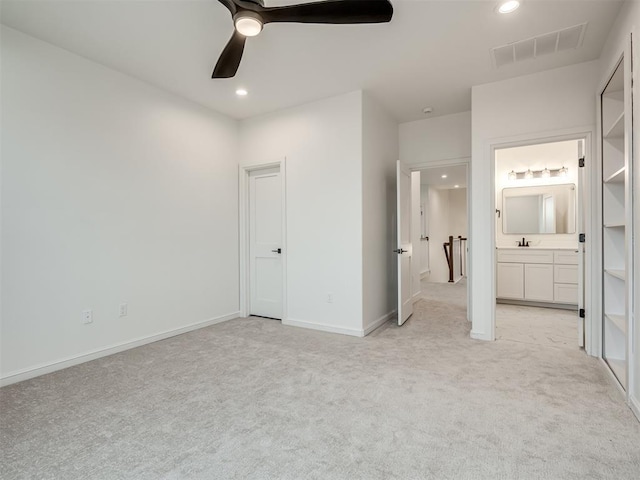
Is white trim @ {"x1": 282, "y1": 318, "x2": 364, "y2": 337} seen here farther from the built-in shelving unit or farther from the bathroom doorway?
the built-in shelving unit

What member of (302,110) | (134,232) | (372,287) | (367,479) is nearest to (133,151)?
(134,232)

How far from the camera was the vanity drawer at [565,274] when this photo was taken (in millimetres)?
4481

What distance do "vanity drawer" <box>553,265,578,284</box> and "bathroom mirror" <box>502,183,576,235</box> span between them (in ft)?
2.20

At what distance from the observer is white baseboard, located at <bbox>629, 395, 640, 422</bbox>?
1838 millimetres

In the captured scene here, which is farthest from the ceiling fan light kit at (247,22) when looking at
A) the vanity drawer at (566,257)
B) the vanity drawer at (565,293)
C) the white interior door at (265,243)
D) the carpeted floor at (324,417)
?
the vanity drawer at (565,293)

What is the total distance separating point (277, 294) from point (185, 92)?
2.57 m

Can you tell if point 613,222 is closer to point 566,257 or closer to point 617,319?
point 617,319

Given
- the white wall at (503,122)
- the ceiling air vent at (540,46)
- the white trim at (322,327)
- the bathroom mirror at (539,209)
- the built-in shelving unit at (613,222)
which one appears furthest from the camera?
the bathroom mirror at (539,209)

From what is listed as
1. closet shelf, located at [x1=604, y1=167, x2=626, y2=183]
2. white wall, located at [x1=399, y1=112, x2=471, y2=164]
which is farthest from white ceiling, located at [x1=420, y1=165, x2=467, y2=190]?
closet shelf, located at [x1=604, y1=167, x2=626, y2=183]

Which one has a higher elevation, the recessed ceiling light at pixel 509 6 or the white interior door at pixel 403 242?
the recessed ceiling light at pixel 509 6

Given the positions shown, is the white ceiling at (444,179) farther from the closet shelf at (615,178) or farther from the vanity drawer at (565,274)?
the closet shelf at (615,178)

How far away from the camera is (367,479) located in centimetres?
142

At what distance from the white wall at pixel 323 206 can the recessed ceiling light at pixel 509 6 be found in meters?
1.47

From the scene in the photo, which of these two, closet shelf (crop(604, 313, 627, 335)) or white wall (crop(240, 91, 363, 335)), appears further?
white wall (crop(240, 91, 363, 335))
